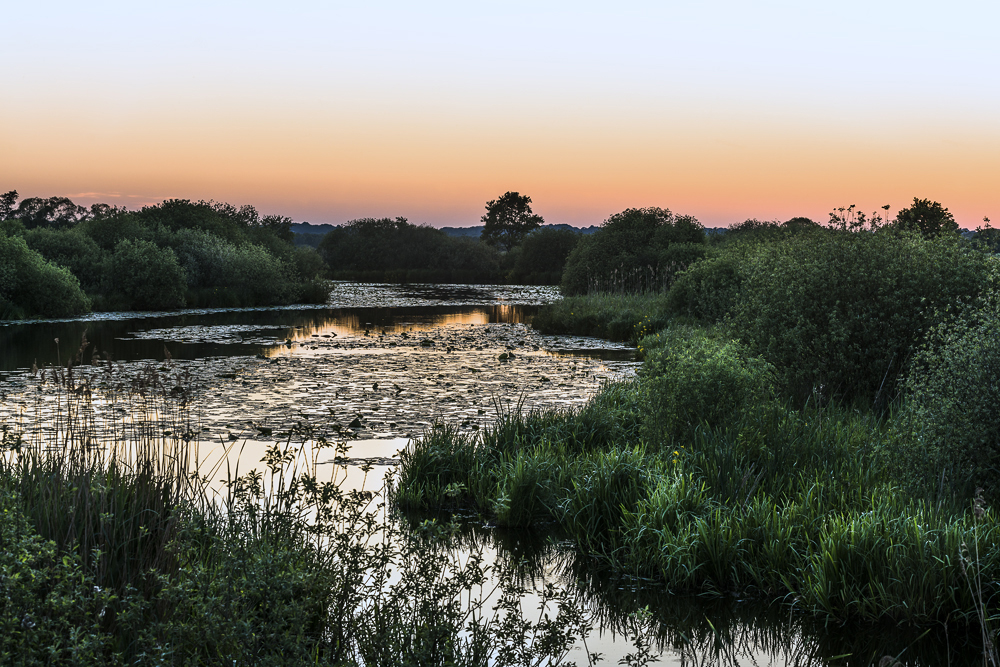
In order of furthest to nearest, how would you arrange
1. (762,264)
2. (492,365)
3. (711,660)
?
(492,365) → (762,264) → (711,660)

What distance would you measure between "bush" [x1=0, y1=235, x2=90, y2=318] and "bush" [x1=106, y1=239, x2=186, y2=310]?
198 inches

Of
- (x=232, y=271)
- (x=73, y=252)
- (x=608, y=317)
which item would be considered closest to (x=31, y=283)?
(x=73, y=252)

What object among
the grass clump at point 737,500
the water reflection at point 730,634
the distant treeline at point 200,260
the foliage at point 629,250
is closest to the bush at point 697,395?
the grass clump at point 737,500

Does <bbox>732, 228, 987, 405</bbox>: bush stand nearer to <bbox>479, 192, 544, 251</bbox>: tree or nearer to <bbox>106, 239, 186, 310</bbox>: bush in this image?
<bbox>106, 239, 186, 310</bbox>: bush

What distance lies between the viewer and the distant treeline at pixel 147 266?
35.8 m

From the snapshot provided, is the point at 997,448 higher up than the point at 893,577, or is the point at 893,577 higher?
the point at 997,448

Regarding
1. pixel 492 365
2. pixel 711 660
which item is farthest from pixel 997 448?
pixel 492 365

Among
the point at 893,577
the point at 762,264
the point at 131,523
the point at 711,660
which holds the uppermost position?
the point at 762,264

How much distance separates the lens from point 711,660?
609 cm

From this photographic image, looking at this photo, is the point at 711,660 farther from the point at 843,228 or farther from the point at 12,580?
the point at 843,228

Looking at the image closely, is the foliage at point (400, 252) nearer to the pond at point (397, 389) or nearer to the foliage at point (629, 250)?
the foliage at point (629, 250)

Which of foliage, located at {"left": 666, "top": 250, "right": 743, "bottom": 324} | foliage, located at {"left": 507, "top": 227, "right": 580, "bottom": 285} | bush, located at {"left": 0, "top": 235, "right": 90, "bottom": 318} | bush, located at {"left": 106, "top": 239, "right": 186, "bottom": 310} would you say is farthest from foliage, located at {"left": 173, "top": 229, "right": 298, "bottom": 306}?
foliage, located at {"left": 507, "top": 227, "right": 580, "bottom": 285}

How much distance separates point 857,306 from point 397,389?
29.9 ft

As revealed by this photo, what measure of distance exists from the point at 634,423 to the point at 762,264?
4.70 m
